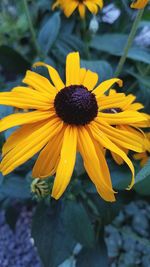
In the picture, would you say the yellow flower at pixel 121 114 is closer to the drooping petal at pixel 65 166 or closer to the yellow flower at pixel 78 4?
the drooping petal at pixel 65 166

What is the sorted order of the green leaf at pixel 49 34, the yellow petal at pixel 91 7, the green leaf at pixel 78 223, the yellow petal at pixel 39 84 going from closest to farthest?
1. the yellow petal at pixel 39 84
2. the green leaf at pixel 78 223
3. the yellow petal at pixel 91 7
4. the green leaf at pixel 49 34

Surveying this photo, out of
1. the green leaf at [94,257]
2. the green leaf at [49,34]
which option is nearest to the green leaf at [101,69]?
the green leaf at [49,34]

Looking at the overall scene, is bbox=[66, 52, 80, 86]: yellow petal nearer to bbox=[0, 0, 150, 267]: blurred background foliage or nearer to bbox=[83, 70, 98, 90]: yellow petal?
bbox=[83, 70, 98, 90]: yellow petal

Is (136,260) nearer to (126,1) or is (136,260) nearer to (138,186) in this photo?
(138,186)

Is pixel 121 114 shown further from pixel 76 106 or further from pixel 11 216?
pixel 11 216

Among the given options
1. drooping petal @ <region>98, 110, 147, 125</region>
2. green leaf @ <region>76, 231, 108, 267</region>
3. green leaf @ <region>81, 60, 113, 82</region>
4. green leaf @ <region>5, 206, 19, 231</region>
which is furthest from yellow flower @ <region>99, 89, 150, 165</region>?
green leaf @ <region>5, 206, 19, 231</region>

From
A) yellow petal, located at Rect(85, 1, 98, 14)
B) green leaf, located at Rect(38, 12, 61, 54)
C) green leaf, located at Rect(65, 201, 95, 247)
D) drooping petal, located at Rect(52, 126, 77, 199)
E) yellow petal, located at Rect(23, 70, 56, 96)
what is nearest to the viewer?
drooping petal, located at Rect(52, 126, 77, 199)

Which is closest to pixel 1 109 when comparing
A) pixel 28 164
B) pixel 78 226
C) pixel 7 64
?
pixel 28 164

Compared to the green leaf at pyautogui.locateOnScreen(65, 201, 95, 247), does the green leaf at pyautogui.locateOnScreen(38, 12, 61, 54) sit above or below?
above
